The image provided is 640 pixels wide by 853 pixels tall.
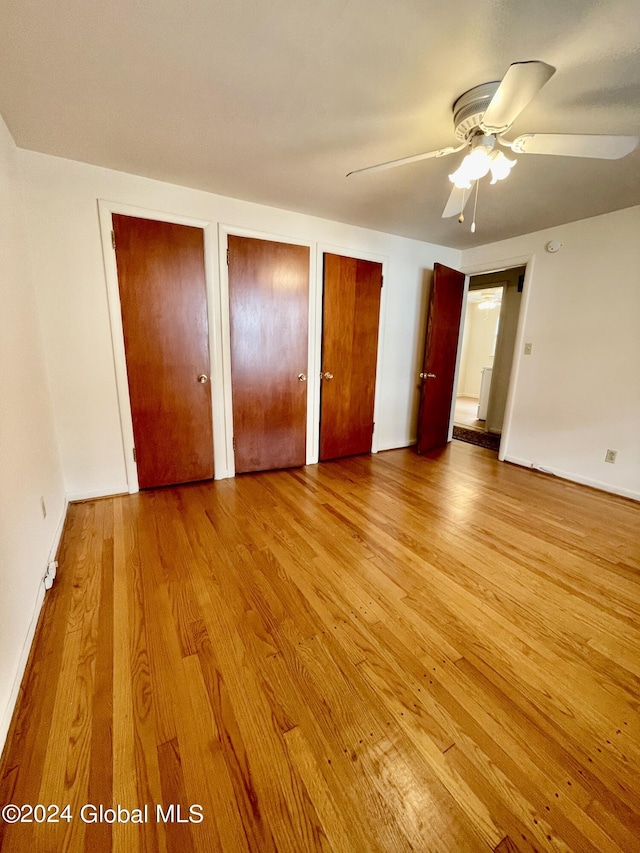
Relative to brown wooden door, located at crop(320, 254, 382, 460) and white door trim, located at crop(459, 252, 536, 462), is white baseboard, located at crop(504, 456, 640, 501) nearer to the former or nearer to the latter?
white door trim, located at crop(459, 252, 536, 462)

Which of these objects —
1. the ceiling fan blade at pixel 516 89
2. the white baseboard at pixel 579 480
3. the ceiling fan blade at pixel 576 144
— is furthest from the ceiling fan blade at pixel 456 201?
the white baseboard at pixel 579 480

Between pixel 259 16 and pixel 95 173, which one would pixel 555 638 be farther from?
pixel 95 173

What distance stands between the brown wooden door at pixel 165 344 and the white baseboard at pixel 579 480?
3.28 metres

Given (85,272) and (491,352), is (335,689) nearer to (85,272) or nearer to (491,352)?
(85,272)

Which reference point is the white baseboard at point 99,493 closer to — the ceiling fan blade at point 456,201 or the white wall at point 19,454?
the white wall at point 19,454

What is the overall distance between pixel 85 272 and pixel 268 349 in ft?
4.68

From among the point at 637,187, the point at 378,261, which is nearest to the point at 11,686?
the point at 378,261

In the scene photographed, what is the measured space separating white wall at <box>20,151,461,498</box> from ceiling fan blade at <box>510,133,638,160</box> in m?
1.96

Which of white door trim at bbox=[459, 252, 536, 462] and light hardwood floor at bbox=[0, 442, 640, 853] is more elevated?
white door trim at bbox=[459, 252, 536, 462]

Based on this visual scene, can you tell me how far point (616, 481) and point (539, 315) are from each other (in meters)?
1.72

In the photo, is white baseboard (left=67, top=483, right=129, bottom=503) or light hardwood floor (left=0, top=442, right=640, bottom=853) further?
white baseboard (left=67, top=483, right=129, bottom=503)

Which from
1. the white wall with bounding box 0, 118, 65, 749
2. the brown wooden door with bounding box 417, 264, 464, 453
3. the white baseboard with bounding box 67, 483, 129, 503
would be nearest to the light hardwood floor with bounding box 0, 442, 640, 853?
the white wall with bounding box 0, 118, 65, 749

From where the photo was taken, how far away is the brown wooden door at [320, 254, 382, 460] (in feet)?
10.9

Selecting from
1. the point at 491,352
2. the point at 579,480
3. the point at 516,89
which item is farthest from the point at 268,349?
the point at 491,352
